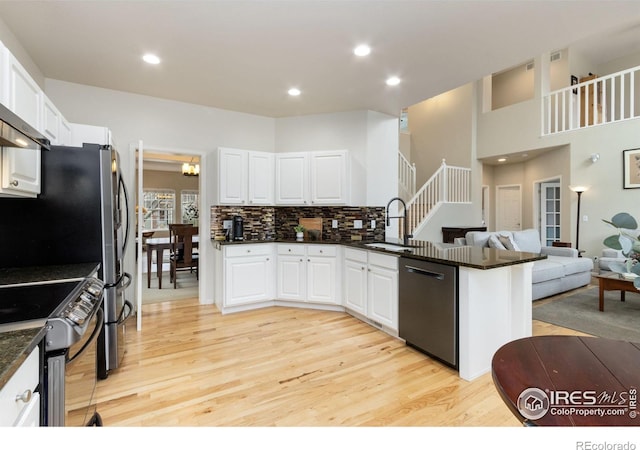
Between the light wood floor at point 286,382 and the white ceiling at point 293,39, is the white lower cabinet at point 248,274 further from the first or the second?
the white ceiling at point 293,39

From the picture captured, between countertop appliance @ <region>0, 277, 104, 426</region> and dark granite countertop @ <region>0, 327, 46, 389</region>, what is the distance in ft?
0.18

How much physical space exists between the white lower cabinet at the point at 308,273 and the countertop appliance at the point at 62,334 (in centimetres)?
253

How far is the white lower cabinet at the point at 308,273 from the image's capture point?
389cm

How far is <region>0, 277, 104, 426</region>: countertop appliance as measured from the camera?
115cm

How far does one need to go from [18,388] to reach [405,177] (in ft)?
23.8

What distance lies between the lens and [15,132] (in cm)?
150

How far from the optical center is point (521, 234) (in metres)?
5.18

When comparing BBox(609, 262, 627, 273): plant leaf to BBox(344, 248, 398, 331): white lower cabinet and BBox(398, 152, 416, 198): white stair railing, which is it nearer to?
BBox(344, 248, 398, 331): white lower cabinet

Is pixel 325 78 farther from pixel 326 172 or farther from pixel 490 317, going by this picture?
pixel 490 317

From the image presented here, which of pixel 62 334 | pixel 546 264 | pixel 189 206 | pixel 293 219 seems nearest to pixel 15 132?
pixel 62 334

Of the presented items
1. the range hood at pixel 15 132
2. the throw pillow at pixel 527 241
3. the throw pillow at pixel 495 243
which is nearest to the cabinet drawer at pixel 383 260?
the throw pillow at pixel 495 243

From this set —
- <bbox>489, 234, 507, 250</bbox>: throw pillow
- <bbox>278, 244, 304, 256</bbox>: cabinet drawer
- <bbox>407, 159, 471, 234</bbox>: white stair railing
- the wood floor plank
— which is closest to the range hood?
the wood floor plank

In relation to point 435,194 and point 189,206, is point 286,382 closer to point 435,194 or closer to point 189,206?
point 435,194

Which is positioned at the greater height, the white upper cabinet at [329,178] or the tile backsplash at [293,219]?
the white upper cabinet at [329,178]
